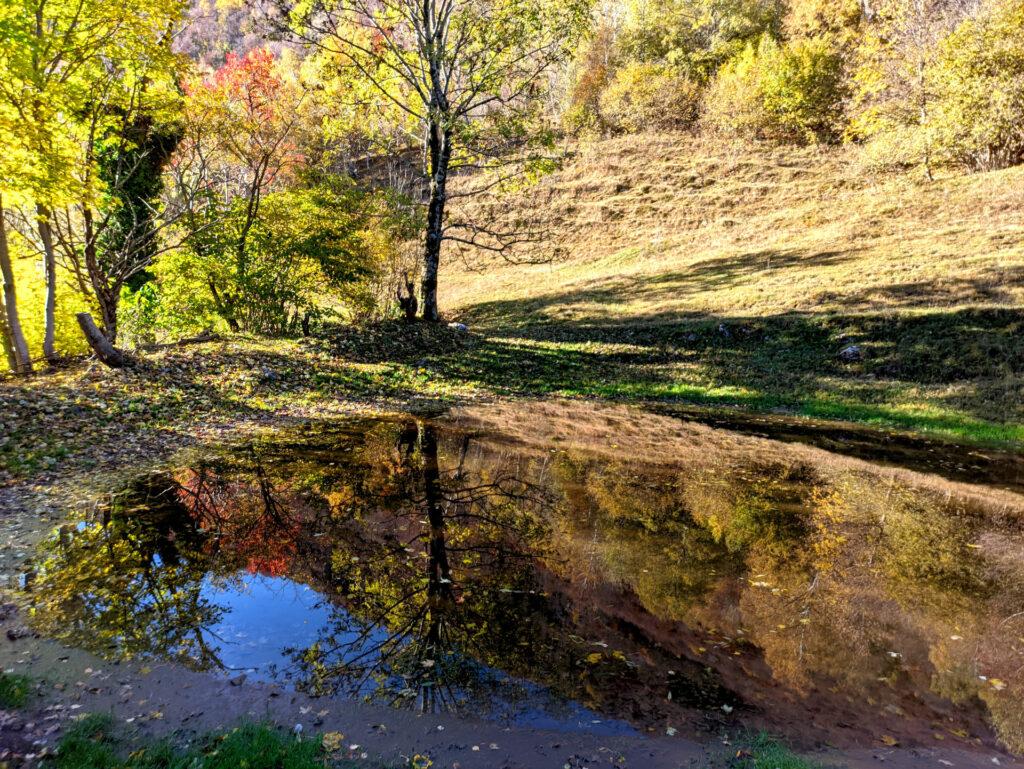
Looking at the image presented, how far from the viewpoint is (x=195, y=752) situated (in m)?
3.92

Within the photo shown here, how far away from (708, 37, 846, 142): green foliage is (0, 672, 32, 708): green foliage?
1876 inches

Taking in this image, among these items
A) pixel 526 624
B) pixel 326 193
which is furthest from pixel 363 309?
pixel 526 624

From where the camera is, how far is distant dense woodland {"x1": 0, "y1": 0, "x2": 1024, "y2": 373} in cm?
1249

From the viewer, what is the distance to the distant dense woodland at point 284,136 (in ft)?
41.0

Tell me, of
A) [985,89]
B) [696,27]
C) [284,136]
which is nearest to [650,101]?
[696,27]

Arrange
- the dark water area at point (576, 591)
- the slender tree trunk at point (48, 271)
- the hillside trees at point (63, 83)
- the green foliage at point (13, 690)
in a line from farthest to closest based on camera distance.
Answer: the slender tree trunk at point (48, 271)
the hillside trees at point (63, 83)
the dark water area at point (576, 591)
the green foliage at point (13, 690)

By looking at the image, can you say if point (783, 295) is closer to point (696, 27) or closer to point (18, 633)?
point (18, 633)

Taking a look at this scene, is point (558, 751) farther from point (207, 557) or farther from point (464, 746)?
point (207, 557)

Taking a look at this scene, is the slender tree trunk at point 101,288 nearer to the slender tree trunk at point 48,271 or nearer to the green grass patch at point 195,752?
the slender tree trunk at point 48,271

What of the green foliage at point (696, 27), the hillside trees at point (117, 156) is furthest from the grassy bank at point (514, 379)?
the green foliage at point (696, 27)

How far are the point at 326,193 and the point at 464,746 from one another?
55.3ft

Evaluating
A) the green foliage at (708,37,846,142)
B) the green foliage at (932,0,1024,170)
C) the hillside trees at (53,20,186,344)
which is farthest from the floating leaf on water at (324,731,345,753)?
the green foliage at (708,37,846,142)

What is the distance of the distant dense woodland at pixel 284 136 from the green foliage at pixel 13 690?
31.8 feet

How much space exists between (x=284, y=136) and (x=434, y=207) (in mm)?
5000
